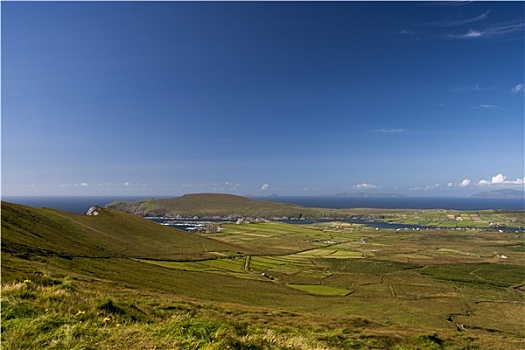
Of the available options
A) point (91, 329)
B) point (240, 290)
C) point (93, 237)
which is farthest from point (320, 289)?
point (91, 329)

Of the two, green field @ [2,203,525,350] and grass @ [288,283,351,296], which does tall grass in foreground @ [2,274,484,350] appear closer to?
green field @ [2,203,525,350]

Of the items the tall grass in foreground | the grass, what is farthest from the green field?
the grass

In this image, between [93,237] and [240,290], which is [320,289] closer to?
[240,290]

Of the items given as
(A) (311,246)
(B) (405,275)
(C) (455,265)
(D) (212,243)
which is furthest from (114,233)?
(C) (455,265)

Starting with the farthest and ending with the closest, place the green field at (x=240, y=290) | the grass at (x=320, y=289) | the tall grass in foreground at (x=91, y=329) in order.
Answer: the grass at (x=320, y=289) → the green field at (x=240, y=290) → the tall grass in foreground at (x=91, y=329)

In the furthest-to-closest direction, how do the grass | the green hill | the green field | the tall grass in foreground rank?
the grass
the green hill
the green field
the tall grass in foreground

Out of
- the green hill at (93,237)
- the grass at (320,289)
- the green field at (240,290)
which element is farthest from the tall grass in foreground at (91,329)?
the grass at (320,289)

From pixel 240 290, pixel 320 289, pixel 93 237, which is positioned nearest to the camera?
pixel 240 290

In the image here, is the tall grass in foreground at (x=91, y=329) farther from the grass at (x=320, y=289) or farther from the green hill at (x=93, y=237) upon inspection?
the grass at (x=320, y=289)

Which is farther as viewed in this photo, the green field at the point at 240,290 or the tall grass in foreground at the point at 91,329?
the green field at the point at 240,290
